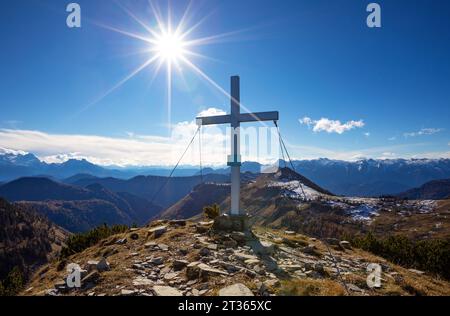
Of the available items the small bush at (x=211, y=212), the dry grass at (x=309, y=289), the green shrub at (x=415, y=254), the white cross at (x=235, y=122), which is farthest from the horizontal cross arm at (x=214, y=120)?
the green shrub at (x=415, y=254)

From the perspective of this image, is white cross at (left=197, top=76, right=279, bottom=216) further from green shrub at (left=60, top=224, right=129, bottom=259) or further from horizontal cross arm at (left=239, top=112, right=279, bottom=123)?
green shrub at (left=60, top=224, right=129, bottom=259)

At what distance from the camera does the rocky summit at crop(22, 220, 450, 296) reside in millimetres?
9445

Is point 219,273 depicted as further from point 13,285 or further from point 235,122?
point 13,285

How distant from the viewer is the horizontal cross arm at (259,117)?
15.6 meters

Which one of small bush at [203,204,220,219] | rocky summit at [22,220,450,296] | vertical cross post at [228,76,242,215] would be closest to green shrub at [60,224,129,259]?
small bush at [203,204,220,219]

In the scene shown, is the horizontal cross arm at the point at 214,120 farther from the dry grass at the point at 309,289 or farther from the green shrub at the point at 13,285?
the green shrub at the point at 13,285

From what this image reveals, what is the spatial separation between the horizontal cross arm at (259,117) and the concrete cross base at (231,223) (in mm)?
5700

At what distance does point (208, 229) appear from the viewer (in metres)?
17.7

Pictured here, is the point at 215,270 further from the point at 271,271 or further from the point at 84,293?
the point at 84,293

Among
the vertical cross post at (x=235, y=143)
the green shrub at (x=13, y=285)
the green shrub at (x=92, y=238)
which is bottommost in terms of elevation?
the green shrub at (x=13, y=285)

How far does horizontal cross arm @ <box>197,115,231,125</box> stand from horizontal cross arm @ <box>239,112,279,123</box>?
913 mm

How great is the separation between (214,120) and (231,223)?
6192 millimetres
